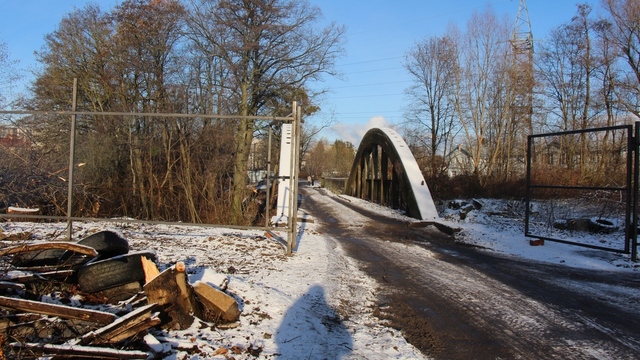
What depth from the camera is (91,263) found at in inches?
163

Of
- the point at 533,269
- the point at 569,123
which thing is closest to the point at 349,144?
the point at 569,123

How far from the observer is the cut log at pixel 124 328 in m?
3.23

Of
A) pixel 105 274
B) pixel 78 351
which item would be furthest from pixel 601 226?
pixel 78 351

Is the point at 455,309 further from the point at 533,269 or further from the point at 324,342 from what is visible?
the point at 533,269

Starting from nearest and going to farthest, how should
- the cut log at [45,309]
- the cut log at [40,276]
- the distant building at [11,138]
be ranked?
the cut log at [45,309], the cut log at [40,276], the distant building at [11,138]

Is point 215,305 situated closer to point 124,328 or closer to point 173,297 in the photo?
point 173,297

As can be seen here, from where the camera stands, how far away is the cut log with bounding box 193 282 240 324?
3.97m

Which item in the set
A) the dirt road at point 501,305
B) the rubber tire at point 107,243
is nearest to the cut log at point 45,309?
the rubber tire at point 107,243

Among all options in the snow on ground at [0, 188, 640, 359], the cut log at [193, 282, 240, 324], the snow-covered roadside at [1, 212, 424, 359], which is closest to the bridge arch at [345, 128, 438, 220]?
the snow on ground at [0, 188, 640, 359]

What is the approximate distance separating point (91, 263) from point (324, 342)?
2253mm

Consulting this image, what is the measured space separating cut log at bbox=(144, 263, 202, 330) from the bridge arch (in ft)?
39.9

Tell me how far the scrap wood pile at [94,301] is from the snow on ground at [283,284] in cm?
18

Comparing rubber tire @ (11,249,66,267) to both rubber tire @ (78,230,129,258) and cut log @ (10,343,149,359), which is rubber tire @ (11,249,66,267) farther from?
cut log @ (10,343,149,359)

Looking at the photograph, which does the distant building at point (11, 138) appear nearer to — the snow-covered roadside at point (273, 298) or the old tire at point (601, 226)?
the snow-covered roadside at point (273, 298)
